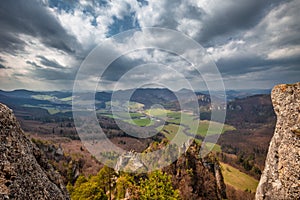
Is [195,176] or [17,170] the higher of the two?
[17,170]

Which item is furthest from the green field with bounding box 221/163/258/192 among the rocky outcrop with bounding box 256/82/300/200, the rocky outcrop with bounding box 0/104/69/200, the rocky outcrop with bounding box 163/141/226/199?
the rocky outcrop with bounding box 0/104/69/200

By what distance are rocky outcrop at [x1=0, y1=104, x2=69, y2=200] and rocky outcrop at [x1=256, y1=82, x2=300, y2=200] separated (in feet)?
50.2

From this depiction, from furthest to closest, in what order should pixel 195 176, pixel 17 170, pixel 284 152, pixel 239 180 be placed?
pixel 239 180, pixel 195 176, pixel 284 152, pixel 17 170

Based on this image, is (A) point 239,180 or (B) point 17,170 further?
(A) point 239,180

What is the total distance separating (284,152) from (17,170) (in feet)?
55.9

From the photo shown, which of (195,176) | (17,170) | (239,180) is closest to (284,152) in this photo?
(17,170)

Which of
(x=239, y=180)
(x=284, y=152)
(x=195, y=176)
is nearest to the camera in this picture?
(x=284, y=152)

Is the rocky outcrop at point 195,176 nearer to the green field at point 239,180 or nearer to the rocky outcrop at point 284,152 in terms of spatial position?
the rocky outcrop at point 284,152

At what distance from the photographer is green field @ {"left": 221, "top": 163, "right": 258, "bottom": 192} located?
364ft

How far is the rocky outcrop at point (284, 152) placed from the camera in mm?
13414

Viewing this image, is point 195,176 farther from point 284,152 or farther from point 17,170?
point 17,170

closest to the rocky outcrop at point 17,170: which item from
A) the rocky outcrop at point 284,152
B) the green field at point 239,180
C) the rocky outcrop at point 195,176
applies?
the rocky outcrop at point 284,152

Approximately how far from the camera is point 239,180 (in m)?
121

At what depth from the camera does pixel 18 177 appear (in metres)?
8.23
